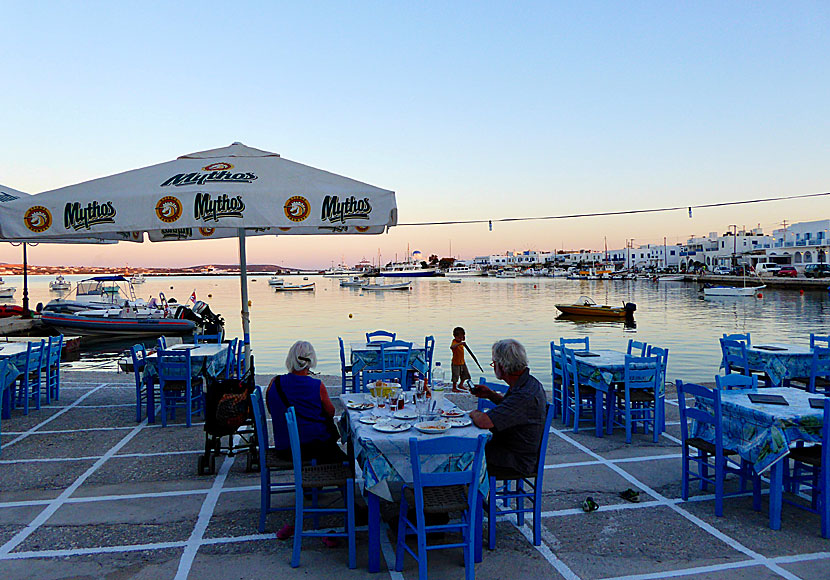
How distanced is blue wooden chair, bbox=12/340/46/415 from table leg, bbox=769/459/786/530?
898cm

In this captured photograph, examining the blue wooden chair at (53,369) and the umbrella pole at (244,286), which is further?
the blue wooden chair at (53,369)

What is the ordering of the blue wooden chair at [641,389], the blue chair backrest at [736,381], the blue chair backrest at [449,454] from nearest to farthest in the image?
the blue chair backrest at [449,454]
the blue chair backrest at [736,381]
the blue wooden chair at [641,389]

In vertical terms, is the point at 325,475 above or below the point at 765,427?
below

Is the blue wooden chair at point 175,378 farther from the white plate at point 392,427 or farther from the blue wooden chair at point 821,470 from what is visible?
the blue wooden chair at point 821,470

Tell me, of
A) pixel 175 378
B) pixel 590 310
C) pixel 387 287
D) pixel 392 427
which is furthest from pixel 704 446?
pixel 387 287

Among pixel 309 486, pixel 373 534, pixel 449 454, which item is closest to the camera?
pixel 449 454

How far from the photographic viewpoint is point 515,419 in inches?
151

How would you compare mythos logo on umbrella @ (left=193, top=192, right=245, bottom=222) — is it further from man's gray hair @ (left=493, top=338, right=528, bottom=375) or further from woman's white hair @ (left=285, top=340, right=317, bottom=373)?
man's gray hair @ (left=493, top=338, right=528, bottom=375)

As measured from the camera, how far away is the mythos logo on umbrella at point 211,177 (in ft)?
17.7

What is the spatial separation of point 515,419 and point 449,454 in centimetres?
71

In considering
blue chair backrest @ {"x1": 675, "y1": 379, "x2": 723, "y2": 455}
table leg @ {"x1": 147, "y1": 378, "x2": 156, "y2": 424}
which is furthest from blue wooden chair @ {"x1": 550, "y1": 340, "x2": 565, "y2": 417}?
table leg @ {"x1": 147, "y1": 378, "x2": 156, "y2": 424}

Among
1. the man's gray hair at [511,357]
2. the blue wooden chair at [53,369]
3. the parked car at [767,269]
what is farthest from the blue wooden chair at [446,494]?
the parked car at [767,269]

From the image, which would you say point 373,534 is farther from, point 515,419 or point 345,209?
point 345,209

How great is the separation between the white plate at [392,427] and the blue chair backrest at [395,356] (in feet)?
15.4
